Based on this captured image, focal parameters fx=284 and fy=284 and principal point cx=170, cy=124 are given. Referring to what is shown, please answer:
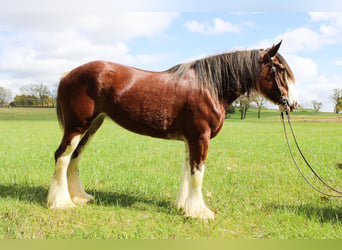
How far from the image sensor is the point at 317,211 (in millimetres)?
4230

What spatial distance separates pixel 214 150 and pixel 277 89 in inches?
219

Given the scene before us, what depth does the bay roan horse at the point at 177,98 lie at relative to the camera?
13.3 ft

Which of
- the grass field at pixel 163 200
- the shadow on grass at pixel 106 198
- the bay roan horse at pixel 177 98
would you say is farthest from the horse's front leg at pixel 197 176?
the shadow on grass at pixel 106 198

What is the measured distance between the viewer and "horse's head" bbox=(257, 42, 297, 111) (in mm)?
4090

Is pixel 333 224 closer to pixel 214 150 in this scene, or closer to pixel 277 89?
pixel 277 89

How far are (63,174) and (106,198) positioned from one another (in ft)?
2.77

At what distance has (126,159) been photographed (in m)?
7.74

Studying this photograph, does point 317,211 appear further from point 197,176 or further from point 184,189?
point 184,189

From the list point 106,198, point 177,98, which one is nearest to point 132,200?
point 106,198

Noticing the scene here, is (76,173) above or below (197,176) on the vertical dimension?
below

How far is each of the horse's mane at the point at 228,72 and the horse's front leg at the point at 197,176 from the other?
764 mm

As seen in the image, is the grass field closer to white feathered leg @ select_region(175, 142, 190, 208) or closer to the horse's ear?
white feathered leg @ select_region(175, 142, 190, 208)

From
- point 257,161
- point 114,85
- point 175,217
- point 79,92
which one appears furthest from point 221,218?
point 257,161

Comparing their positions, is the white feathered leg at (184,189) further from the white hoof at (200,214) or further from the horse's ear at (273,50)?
the horse's ear at (273,50)
